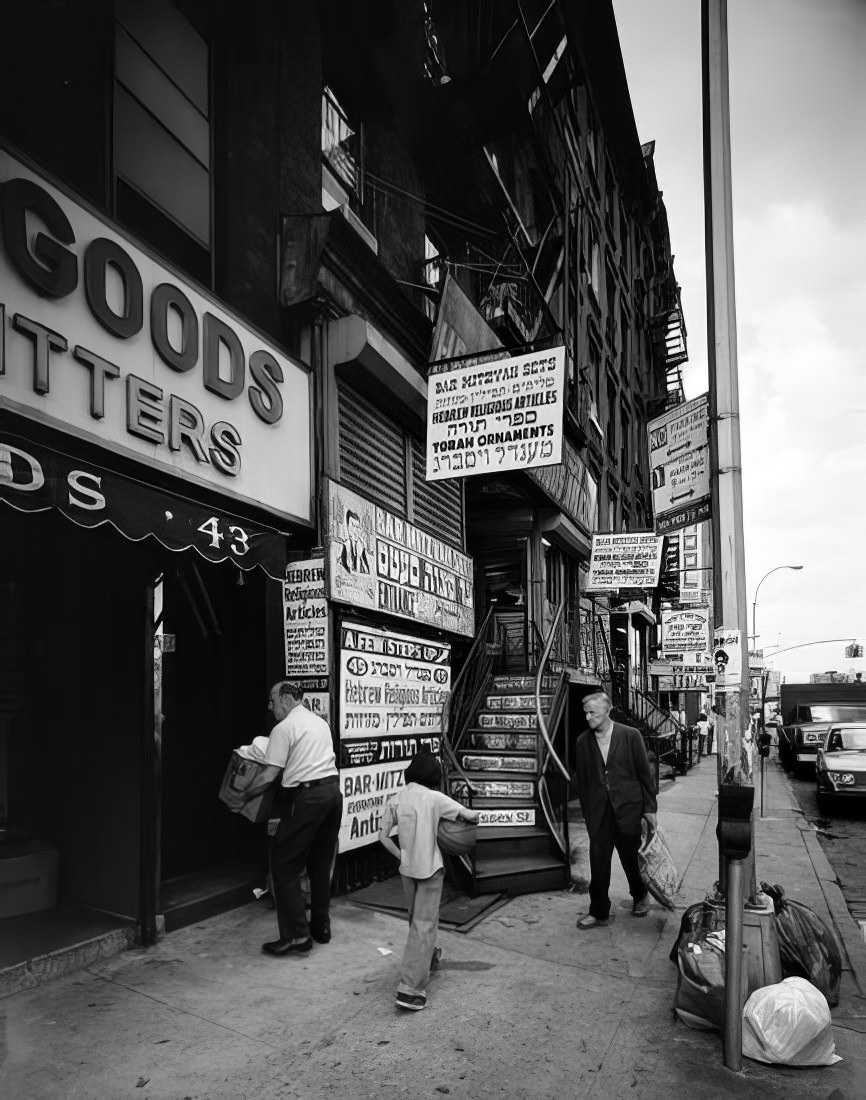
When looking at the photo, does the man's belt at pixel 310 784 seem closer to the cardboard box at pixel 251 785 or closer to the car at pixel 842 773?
the cardboard box at pixel 251 785

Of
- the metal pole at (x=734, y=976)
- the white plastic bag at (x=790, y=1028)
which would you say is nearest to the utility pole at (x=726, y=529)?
the metal pole at (x=734, y=976)

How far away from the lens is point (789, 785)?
68.1 feet

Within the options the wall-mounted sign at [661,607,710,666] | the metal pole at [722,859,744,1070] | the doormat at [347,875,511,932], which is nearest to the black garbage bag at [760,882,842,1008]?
the metal pole at [722,859,744,1070]

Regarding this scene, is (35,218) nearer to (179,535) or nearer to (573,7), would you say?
(179,535)

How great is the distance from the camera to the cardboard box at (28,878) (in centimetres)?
595

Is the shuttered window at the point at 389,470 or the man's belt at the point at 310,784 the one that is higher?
the shuttered window at the point at 389,470

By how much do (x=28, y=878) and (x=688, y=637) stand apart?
1753 cm

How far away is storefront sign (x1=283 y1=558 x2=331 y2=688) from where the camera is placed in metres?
7.63

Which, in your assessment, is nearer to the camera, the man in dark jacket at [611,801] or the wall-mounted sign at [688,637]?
the man in dark jacket at [611,801]

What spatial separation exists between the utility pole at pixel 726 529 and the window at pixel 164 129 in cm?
437

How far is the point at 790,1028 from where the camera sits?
4.32 metres

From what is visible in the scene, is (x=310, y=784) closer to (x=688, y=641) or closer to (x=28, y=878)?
(x=28, y=878)

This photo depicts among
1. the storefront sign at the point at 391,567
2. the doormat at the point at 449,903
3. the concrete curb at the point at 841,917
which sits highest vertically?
the storefront sign at the point at 391,567

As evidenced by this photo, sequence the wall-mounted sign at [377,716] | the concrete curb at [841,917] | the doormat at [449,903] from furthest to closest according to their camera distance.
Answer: the wall-mounted sign at [377,716] < the doormat at [449,903] < the concrete curb at [841,917]
